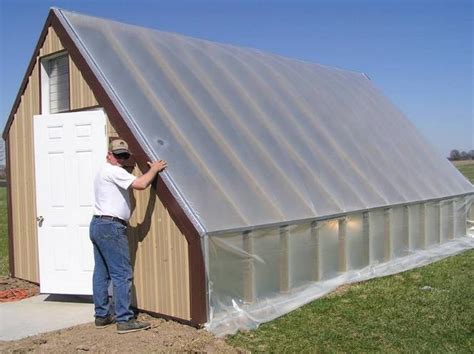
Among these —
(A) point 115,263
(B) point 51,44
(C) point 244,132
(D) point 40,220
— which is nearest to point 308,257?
(C) point 244,132

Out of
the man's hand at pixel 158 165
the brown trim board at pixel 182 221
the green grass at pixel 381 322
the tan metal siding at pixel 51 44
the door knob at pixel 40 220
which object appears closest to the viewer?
the green grass at pixel 381 322

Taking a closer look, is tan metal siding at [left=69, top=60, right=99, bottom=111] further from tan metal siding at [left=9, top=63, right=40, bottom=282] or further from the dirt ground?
the dirt ground

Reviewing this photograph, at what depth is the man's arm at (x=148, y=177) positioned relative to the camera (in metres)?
6.09

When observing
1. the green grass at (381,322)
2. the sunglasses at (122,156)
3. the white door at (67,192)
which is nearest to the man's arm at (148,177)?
the sunglasses at (122,156)

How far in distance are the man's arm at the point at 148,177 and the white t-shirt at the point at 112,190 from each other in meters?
0.09

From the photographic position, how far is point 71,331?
6.23 meters

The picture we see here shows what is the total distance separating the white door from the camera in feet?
23.8

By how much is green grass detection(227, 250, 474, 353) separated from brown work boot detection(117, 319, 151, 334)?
1029 millimetres

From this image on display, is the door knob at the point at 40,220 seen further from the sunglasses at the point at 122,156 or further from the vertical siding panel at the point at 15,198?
the sunglasses at the point at 122,156

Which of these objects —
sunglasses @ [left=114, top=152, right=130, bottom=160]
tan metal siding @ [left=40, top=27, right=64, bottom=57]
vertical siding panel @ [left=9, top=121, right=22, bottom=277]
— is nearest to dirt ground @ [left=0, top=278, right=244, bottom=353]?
sunglasses @ [left=114, top=152, right=130, bottom=160]

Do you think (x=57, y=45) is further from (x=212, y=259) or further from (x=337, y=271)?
(x=337, y=271)

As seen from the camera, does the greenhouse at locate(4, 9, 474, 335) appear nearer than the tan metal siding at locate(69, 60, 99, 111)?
Yes

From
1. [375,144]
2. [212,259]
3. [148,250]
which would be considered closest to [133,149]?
[148,250]

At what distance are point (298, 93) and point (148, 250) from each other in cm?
506
